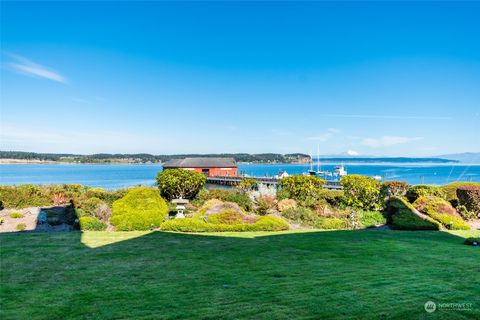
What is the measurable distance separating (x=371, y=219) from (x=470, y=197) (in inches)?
240

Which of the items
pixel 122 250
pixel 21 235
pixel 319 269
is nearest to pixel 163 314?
pixel 319 269

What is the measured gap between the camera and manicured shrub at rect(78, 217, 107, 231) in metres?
13.1

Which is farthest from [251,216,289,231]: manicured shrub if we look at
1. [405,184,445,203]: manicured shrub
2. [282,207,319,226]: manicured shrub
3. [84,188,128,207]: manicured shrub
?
[405,184,445,203]: manicured shrub

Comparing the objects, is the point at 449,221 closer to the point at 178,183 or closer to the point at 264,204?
the point at 264,204

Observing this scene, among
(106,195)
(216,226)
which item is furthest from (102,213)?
(216,226)

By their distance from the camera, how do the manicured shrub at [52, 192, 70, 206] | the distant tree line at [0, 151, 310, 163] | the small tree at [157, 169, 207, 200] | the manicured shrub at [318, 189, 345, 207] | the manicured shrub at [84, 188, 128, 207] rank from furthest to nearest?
1. the distant tree line at [0, 151, 310, 163]
2. the small tree at [157, 169, 207, 200]
3. the manicured shrub at [318, 189, 345, 207]
4. the manicured shrub at [52, 192, 70, 206]
5. the manicured shrub at [84, 188, 128, 207]

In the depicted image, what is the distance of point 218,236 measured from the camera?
11.4 m

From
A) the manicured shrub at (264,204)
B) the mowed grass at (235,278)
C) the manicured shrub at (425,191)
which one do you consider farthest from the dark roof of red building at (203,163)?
the mowed grass at (235,278)

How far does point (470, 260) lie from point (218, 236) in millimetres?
7118

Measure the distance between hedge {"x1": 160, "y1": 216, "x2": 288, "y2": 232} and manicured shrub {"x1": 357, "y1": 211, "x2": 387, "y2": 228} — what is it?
445 cm

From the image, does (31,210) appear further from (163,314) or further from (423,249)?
(423,249)

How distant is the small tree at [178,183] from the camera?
65.4 feet

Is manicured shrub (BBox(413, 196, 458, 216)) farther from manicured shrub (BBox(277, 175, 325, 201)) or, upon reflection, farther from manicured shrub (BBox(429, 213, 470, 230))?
manicured shrub (BBox(277, 175, 325, 201))

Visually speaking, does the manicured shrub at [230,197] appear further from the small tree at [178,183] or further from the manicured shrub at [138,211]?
the manicured shrub at [138,211]
